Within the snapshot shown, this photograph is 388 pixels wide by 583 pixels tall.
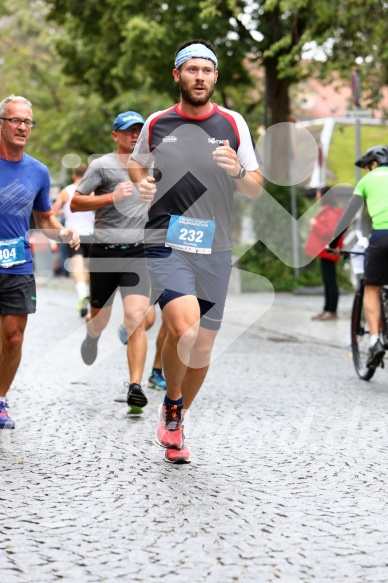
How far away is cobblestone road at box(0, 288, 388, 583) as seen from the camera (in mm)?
3936

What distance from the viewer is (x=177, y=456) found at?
5.67 m

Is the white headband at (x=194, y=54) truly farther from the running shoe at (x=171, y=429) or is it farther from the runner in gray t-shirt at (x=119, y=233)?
the runner in gray t-shirt at (x=119, y=233)

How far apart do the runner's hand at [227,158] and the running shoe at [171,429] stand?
4.23ft

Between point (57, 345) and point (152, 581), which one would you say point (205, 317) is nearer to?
point (152, 581)

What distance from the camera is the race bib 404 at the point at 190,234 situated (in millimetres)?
5527

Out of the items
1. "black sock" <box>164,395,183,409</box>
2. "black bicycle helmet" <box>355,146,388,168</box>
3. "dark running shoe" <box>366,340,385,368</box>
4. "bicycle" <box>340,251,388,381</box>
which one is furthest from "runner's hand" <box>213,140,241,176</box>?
"bicycle" <box>340,251,388,381</box>

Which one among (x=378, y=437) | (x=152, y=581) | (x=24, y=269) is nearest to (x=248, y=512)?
(x=152, y=581)

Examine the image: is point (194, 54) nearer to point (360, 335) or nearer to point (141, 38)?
point (360, 335)

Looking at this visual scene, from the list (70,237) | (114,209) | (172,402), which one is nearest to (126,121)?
(114,209)

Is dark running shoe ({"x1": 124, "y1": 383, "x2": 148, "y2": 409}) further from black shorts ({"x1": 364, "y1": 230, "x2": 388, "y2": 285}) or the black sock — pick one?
black shorts ({"x1": 364, "y1": 230, "x2": 388, "y2": 285})

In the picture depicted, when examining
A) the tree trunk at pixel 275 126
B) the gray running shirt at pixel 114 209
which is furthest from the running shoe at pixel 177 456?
the tree trunk at pixel 275 126

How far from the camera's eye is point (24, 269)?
21.3 ft

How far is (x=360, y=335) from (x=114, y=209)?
2737 millimetres

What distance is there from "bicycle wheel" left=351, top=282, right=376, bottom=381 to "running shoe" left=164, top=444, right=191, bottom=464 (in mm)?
3755
